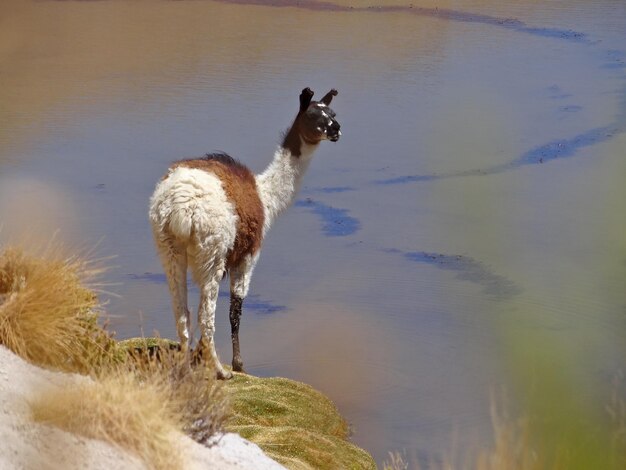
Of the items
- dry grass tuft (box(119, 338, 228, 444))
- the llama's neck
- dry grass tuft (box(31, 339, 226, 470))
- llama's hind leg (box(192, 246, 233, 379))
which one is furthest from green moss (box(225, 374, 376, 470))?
the llama's neck

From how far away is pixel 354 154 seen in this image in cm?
763

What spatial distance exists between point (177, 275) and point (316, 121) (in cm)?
114

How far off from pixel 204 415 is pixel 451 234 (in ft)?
10.3

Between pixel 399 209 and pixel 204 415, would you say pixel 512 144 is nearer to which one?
pixel 399 209

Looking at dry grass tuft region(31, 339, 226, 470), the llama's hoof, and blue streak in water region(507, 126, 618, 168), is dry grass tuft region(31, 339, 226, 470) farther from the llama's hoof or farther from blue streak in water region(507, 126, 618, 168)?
blue streak in water region(507, 126, 618, 168)

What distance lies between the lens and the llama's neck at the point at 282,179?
6.21m

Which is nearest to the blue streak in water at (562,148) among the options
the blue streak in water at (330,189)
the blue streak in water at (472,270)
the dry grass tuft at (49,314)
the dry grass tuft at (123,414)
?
the blue streak in water at (330,189)

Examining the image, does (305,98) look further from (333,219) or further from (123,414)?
(123,414)

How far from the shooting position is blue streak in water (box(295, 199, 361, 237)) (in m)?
7.51

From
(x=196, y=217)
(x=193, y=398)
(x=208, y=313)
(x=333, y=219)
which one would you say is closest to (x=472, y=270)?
(x=333, y=219)

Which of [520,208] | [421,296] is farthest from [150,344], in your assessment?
[520,208]

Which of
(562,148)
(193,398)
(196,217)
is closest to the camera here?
(193,398)

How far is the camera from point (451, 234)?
724 centimetres

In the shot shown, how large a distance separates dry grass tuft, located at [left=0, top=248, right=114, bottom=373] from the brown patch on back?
109 centimetres
